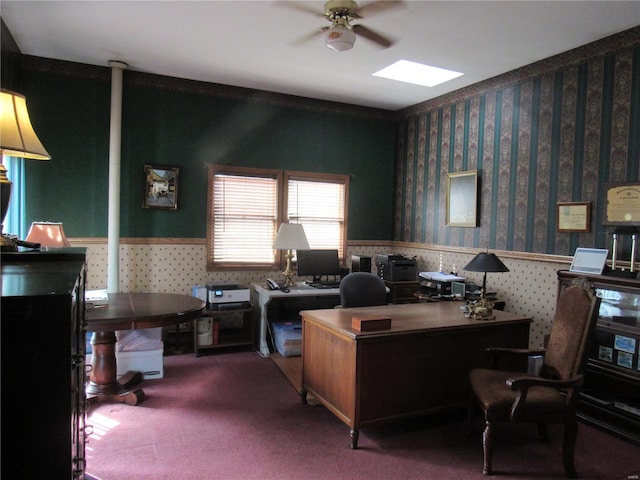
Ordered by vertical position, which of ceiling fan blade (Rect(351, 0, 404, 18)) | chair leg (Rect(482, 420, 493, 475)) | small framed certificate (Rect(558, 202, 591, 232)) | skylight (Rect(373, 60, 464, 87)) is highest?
skylight (Rect(373, 60, 464, 87))

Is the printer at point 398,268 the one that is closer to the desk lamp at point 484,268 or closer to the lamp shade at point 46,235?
the desk lamp at point 484,268

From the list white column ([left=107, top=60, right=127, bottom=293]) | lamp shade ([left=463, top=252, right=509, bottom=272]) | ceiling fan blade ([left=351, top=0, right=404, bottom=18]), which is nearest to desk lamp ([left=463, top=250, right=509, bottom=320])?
lamp shade ([left=463, top=252, right=509, bottom=272])

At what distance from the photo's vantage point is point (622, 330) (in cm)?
320

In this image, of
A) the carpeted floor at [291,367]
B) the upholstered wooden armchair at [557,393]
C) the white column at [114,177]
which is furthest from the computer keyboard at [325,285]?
the upholstered wooden armchair at [557,393]

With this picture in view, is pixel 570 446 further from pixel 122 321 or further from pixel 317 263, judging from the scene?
pixel 317 263

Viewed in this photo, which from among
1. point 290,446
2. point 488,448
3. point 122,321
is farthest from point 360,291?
point 122,321

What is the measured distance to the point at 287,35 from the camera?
380 centimetres

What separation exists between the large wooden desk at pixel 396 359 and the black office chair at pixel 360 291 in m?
0.53

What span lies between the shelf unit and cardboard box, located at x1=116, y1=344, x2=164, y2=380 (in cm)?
71

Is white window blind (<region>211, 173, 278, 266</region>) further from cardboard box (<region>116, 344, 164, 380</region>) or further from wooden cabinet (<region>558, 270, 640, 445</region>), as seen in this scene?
wooden cabinet (<region>558, 270, 640, 445</region>)

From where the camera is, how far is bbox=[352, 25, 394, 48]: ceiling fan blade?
3641 millimetres

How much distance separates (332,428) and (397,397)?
1.73 feet

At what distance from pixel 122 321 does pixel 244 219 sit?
2.60m

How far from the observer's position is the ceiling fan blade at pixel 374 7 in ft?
10.5
